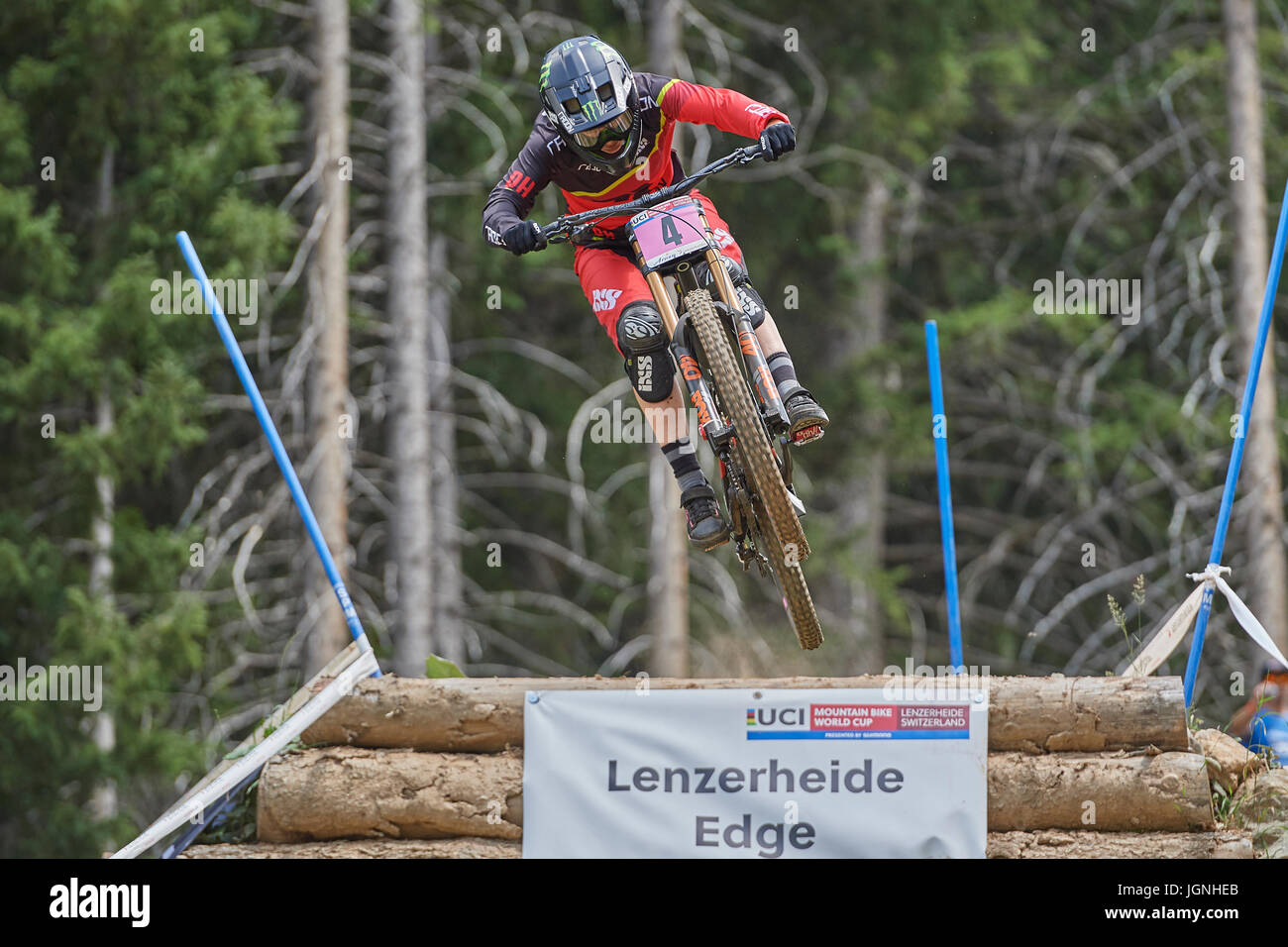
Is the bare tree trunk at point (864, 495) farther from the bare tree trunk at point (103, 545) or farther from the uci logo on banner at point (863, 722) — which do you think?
the uci logo on banner at point (863, 722)

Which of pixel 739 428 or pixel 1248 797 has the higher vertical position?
pixel 739 428

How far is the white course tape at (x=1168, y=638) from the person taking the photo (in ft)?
23.8

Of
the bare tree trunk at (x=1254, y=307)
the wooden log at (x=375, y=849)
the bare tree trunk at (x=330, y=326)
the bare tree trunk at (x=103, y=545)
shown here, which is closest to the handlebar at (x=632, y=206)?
the wooden log at (x=375, y=849)

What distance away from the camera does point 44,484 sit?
13.6 meters

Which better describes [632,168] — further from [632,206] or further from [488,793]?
[488,793]

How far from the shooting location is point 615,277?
7285 mm

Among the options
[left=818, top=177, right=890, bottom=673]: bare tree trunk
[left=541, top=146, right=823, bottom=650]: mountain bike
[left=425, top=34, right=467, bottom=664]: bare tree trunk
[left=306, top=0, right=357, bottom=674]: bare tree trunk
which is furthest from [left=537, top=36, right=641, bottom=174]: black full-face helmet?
[left=818, top=177, right=890, bottom=673]: bare tree trunk

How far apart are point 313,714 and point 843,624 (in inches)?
418

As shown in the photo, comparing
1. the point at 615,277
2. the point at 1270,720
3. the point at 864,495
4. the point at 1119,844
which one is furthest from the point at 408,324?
the point at 1119,844

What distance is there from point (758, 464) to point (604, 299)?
1125 millimetres
